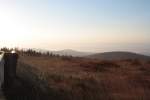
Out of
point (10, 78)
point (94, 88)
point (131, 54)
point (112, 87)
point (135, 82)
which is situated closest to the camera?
point (10, 78)

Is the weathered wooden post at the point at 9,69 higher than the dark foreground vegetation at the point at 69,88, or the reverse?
the weathered wooden post at the point at 9,69

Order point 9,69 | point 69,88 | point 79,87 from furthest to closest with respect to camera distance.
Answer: point 79,87 → point 69,88 → point 9,69

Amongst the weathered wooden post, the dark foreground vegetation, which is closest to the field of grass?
the dark foreground vegetation

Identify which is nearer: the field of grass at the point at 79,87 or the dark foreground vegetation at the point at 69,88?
the dark foreground vegetation at the point at 69,88

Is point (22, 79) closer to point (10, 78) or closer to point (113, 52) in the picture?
point (10, 78)

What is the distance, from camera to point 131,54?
8444 cm

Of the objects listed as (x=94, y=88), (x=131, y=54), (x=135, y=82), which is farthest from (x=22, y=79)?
(x=131, y=54)

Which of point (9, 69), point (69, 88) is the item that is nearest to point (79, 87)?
point (69, 88)

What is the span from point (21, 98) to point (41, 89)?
192 cm

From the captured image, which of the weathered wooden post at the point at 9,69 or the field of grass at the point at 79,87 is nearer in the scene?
the weathered wooden post at the point at 9,69

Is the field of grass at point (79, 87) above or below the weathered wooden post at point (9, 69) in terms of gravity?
below

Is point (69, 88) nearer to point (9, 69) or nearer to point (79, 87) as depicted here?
point (79, 87)

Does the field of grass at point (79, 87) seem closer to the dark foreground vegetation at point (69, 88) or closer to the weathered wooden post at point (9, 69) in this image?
the dark foreground vegetation at point (69, 88)

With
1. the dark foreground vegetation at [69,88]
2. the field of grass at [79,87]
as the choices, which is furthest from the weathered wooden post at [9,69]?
the field of grass at [79,87]
